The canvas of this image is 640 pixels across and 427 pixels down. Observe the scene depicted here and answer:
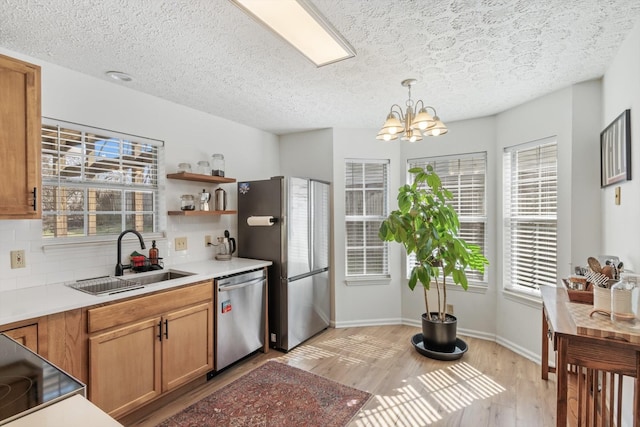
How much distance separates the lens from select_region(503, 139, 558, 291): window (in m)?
2.84

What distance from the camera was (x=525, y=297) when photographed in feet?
9.88

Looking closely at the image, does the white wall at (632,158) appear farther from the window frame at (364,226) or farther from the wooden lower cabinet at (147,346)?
the wooden lower cabinet at (147,346)

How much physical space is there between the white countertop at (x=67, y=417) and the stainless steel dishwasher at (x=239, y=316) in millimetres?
1806

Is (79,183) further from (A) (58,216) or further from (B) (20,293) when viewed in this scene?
(B) (20,293)

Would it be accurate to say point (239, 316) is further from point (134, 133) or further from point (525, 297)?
point (525, 297)

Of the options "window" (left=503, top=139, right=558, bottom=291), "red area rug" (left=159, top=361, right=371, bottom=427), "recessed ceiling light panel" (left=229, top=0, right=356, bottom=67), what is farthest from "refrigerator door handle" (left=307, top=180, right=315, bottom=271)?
"window" (left=503, top=139, right=558, bottom=291)

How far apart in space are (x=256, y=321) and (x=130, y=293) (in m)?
1.28

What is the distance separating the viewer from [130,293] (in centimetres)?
201

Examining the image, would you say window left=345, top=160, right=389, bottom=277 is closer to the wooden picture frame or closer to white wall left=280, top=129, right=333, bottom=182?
white wall left=280, top=129, right=333, bottom=182

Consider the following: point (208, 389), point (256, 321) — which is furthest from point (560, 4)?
point (208, 389)

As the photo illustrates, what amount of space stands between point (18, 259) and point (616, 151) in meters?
4.01

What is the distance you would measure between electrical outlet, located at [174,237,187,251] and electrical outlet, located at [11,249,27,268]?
1.09m

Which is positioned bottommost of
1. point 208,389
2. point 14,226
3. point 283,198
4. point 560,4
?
point 208,389

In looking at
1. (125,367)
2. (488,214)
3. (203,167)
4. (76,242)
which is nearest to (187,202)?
(203,167)
